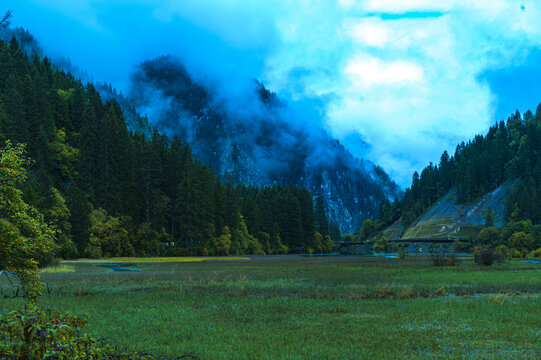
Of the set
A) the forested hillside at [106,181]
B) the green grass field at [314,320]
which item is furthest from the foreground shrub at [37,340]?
the forested hillside at [106,181]

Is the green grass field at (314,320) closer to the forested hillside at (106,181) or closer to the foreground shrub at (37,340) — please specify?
the foreground shrub at (37,340)

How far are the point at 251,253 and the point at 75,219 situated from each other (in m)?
68.3

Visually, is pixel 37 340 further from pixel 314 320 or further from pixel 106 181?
pixel 106 181

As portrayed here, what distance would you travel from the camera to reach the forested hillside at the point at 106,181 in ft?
310

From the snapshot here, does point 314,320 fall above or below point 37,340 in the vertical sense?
below

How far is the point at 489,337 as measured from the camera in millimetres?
18750

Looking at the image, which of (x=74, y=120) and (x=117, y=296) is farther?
(x=74, y=120)

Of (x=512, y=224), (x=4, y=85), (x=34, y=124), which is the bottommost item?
(x=512, y=224)

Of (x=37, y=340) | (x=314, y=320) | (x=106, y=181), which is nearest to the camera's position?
(x=37, y=340)

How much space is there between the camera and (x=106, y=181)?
113m

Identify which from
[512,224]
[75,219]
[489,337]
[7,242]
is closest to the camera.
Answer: [7,242]

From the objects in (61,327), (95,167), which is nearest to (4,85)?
(95,167)

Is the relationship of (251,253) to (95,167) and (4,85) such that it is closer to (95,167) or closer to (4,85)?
(95,167)

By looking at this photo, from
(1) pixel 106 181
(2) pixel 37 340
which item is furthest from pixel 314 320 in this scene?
(1) pixel 106 181
